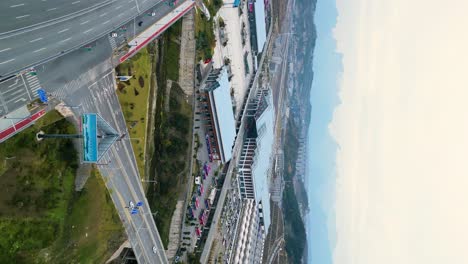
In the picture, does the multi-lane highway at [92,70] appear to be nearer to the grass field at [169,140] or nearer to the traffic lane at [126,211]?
the traffic lane at [126,211]

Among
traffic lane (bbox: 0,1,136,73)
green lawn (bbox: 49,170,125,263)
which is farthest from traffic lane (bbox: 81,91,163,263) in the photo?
traffic lane (bbox: 0,1,136,73)

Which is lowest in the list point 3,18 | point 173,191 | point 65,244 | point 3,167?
point 65,244

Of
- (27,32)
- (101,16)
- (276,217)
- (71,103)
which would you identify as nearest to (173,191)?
(71,103)

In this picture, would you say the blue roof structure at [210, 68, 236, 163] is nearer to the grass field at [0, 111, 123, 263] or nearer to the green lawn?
the green lawn

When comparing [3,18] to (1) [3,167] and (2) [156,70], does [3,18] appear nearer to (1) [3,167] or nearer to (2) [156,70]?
(1) [3,167]

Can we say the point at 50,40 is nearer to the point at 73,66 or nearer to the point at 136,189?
the point at 73,66

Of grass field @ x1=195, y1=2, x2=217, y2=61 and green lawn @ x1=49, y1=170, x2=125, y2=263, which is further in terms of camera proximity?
grass field @ x1=195, y1=2, x2=217, y2=61

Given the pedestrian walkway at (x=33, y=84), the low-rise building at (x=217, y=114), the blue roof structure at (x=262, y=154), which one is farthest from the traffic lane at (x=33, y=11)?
the blue roof structure at (x=262, y=154)
